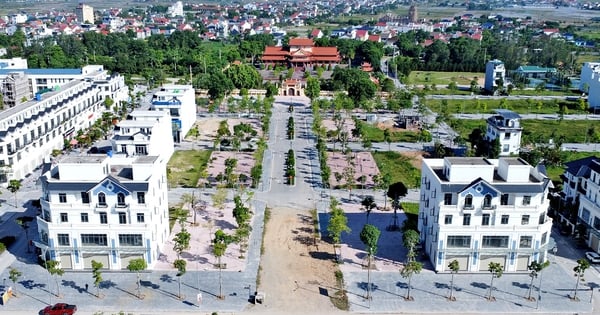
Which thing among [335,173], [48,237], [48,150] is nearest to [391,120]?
[335,173]

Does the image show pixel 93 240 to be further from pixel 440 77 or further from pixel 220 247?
pixel 440 77

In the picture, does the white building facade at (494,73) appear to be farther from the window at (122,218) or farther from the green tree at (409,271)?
the window at (122,218)

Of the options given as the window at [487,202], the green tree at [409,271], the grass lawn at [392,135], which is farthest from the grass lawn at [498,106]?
the green tree at [409,271]

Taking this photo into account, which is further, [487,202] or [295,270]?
[295,270]

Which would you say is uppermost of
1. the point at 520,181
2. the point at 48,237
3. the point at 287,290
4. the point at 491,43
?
the point at 491,43

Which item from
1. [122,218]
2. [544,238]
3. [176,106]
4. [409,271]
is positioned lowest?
[409,271]

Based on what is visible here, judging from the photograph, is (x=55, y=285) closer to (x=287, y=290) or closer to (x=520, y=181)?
(x=287, y=290)

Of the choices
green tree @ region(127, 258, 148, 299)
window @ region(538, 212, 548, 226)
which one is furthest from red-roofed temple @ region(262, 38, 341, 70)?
green tree @ region(127, 258, 148, 299)

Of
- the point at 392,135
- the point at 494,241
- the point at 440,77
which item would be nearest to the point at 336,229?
the point at 494,241
